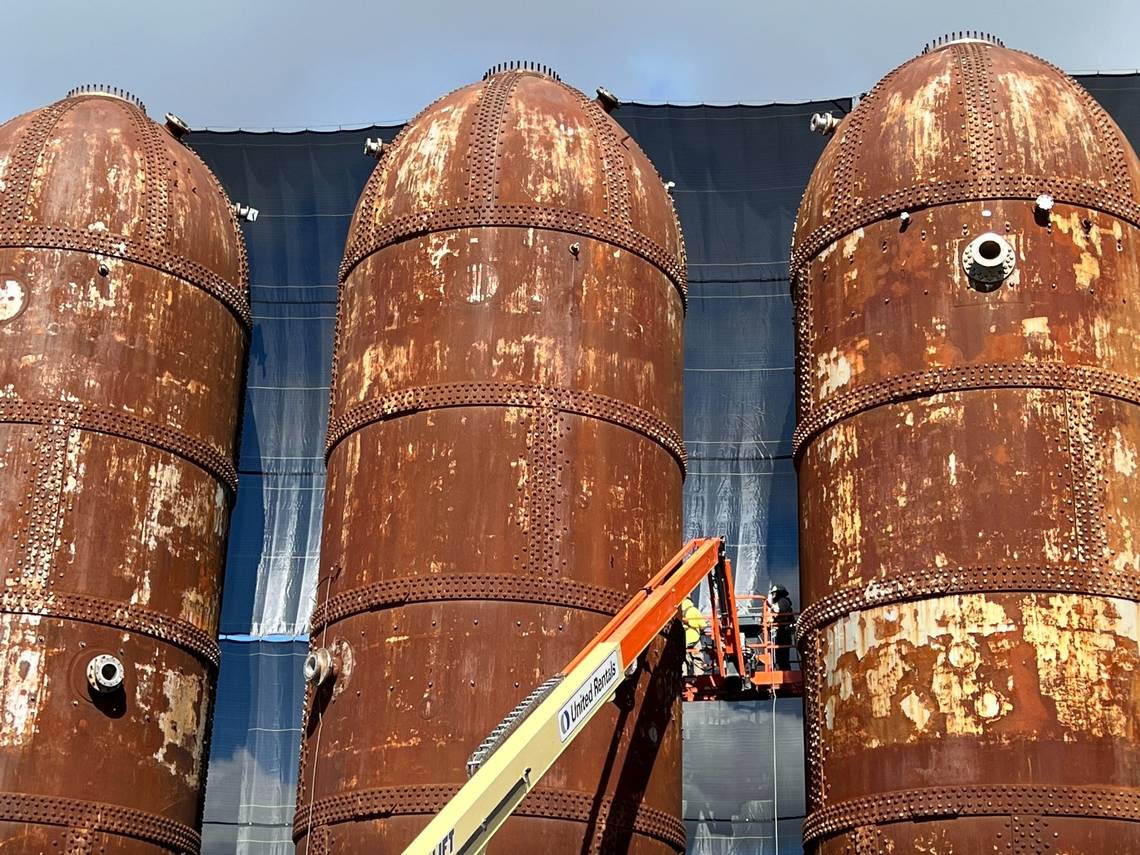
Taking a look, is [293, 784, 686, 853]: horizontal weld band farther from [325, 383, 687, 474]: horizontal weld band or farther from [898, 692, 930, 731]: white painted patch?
[325, 383, 687, 474]: horizontal weld band

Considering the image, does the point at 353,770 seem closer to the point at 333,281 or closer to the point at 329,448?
the point at 329,448

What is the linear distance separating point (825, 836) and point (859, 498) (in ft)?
12.2

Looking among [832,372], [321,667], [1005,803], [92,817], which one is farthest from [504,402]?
[1005,803]

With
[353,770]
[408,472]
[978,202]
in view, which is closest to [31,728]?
[353,770]

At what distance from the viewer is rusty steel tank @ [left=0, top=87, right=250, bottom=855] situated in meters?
19.9

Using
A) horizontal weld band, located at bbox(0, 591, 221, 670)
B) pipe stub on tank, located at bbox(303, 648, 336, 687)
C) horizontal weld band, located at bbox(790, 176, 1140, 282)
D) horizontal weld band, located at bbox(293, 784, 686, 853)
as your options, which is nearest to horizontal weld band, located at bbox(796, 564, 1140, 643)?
horizontal weld band, located at bbox(293, 784, 686, 853)

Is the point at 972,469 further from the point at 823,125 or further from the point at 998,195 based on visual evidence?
the point at 823,125

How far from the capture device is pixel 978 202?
19844mm

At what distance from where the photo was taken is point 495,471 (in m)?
19.5

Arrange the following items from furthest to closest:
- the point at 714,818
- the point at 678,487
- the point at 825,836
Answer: the point at 714,818 → the point at 678,487 → the point at 825,836

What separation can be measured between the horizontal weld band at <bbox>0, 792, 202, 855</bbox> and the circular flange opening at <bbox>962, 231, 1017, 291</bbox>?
11.5 m

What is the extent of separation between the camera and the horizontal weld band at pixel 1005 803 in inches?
660

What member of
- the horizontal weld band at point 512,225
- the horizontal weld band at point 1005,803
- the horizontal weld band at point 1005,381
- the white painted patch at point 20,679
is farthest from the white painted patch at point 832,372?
the white painted patch at point 20,679

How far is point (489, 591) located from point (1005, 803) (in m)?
5.84
